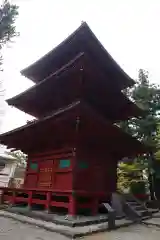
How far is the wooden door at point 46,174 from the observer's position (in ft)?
34.2

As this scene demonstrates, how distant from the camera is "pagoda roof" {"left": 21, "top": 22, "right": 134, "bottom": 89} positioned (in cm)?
1127

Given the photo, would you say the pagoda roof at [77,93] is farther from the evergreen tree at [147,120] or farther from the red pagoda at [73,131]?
the evergreen tree at [147,120]

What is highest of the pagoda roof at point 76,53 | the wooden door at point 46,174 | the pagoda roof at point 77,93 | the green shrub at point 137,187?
the pagoda roof at point 76,53

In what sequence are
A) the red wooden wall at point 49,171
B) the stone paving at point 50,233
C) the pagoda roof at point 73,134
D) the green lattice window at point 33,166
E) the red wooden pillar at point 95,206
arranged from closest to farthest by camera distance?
the stone paving at point 50,233 < the pagoda roof at point 73,134 < the red wooden pillar at point 95,206 < the red wooden wall at point 49,171 < the green lattice window at point 33,166

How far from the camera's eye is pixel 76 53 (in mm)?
11984

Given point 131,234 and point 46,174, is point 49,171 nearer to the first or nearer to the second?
point 46,174

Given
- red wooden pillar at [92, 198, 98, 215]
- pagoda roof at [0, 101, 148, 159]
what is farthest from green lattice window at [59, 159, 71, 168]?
red wooden pillar at [92, 198, 98, 215]

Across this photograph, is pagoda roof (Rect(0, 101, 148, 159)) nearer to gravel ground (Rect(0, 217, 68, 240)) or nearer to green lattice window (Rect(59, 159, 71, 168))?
green lattice window (Rect(59, 159, 71, 168))

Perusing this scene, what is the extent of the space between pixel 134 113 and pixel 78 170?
556 centimetres

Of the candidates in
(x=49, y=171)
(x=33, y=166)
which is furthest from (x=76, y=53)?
(x=33, y=166)

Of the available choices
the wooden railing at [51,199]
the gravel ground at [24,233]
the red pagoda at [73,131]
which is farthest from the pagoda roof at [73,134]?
the gravel ground at [24,233]

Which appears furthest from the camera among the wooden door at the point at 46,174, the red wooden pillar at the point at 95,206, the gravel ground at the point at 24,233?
the wooden door at the point at 46,174

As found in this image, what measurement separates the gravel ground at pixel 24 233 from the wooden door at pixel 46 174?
2.81 meters

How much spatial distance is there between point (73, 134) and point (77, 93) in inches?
91.9
